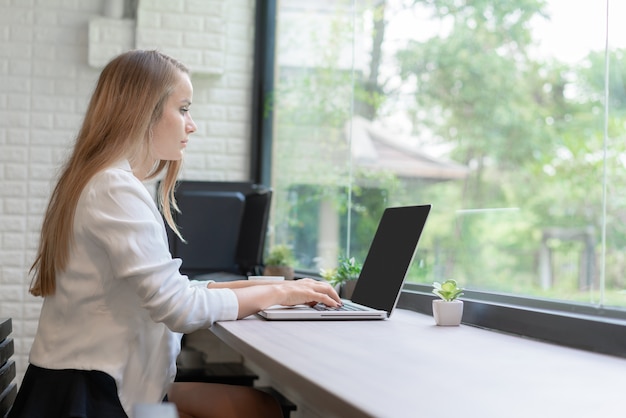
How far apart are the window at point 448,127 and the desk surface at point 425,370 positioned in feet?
1.26

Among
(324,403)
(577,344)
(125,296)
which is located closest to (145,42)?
(125,296)

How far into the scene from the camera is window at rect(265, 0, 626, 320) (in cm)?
351

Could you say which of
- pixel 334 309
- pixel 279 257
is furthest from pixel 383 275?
pixel 279 257

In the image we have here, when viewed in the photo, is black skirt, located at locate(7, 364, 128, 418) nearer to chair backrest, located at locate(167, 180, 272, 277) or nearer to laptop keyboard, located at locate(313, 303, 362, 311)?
laptop keyboard, located at locate(313, 303, 362, 311)

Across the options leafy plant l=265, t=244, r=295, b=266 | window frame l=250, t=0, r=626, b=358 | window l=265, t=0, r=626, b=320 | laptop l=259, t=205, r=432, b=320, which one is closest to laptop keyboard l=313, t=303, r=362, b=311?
laptop l=259, t=205, r=432, b=320

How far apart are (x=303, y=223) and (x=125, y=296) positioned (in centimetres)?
216

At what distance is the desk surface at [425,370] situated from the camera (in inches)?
39.1

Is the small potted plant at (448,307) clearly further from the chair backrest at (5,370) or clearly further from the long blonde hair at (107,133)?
the chair backrest at (5,370)

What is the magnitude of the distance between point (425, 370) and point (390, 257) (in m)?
0.89

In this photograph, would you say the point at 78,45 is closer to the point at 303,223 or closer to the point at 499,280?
the point at 303,223

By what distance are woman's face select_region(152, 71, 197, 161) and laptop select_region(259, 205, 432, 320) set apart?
1.46 ft

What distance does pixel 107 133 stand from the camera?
1866 millimetres

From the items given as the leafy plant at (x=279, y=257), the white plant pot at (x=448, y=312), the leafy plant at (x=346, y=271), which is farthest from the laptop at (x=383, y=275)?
the leafy plant at (x=279, y=257)

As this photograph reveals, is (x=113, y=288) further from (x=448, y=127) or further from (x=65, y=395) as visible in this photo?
(x=448, y=127)
